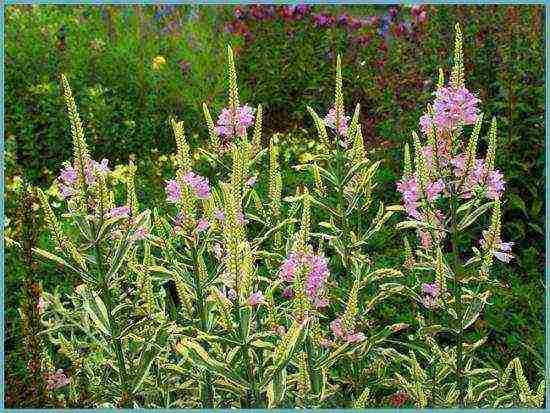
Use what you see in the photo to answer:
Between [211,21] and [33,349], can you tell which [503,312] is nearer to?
[33,349]

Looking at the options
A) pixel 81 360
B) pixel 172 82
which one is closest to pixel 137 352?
pixel 81 360

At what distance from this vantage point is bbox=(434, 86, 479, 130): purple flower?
10.1 ft

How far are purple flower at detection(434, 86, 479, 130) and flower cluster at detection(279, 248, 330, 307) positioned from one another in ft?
2.38

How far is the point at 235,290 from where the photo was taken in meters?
2.65

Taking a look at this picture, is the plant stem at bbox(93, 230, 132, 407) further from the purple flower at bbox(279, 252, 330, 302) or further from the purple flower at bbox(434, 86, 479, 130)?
the purple flower at bbox(434, 86, 479, 130)

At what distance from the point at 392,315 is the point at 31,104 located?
4.67m

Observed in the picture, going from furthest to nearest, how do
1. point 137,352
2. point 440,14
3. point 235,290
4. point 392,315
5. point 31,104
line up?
point 31,104
point 440,14
point 392,315
point 137,352
point 235,290

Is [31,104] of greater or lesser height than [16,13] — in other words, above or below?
below

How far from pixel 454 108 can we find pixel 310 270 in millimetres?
847

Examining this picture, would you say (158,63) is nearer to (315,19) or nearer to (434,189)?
(315,19)

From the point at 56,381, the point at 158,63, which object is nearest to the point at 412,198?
the point at 56,381

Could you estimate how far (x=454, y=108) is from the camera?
10.1 feet

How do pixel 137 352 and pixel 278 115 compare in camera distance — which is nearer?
pixel 137 352

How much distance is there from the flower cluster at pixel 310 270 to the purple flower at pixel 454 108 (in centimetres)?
72
